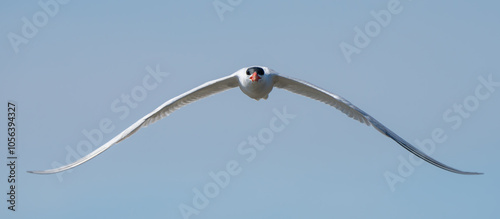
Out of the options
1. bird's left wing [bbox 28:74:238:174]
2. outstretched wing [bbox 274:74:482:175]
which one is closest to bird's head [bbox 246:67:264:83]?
bird's left wing [bbox 28:74:238:174]

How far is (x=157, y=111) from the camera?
24406 millimetres

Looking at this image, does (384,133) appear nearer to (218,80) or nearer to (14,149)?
(218,80)

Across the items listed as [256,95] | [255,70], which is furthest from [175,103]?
[255,70]

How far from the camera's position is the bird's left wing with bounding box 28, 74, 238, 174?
23953 millimetres

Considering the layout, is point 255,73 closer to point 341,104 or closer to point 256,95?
point 256,95

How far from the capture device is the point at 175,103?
2478 centimetres

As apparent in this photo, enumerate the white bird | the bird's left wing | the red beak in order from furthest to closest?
the bird's left wing → the white bird → the red beak

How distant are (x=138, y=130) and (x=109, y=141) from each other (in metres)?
1.00

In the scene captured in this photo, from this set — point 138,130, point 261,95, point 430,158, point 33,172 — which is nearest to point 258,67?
point 261,95

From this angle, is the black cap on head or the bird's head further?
the black cap on head

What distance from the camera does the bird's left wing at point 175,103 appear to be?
23953 mm

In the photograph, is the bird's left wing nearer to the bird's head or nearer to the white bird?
the white bird

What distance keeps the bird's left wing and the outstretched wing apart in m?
1.66

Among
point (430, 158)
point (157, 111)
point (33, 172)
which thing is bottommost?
point (430, 158)
